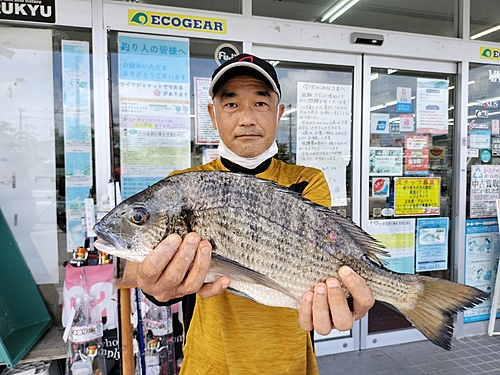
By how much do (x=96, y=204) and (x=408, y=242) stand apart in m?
3.84

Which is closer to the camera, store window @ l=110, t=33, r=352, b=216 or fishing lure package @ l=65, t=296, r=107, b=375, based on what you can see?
fishing lure package @ l=65, t=296, r=107, b=375

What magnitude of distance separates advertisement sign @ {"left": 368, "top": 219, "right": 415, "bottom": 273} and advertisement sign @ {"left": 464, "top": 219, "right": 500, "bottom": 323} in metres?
0.84

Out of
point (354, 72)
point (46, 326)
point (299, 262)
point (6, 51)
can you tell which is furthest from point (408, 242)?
point (6, 51)

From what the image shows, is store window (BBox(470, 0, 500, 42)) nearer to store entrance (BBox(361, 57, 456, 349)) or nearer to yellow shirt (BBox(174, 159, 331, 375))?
store entrance (BBox(361, 57, 456, 349))

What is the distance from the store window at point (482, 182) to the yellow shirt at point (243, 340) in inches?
158

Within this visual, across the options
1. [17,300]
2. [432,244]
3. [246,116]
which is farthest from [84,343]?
[432,244]

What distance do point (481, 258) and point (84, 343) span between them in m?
4.98

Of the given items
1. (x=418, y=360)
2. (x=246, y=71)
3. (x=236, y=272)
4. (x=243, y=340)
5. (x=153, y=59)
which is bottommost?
(x=418, y=360)

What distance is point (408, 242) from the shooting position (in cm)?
446

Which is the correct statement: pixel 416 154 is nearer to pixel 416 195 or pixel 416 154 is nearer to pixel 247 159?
pixel 416 195

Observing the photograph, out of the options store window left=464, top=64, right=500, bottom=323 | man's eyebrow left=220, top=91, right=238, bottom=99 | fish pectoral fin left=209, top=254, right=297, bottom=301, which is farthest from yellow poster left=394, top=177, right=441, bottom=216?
fish pectoral fin left=209, top=254, right=297, bottom=301

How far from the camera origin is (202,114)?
3.76 m

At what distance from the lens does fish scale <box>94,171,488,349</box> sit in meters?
1.33

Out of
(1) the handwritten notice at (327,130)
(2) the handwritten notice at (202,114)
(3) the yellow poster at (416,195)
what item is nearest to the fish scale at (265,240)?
(2) the handwritten notice at (202,114)
